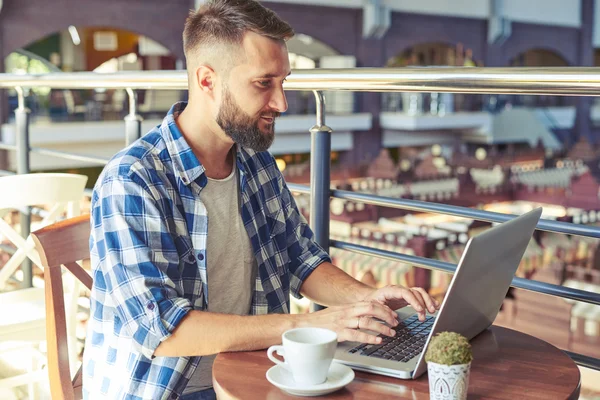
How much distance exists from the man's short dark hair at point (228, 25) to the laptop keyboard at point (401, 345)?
480 mm

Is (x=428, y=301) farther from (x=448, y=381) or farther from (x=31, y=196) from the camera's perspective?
(x=31, y=196)

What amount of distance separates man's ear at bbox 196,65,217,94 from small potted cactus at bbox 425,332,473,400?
59 cm

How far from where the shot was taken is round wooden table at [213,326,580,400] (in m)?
0.90

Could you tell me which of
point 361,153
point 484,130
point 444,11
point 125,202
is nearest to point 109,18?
point 361,153

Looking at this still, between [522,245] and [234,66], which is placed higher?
[234,66]

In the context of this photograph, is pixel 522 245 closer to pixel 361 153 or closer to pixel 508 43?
pixel 361 153

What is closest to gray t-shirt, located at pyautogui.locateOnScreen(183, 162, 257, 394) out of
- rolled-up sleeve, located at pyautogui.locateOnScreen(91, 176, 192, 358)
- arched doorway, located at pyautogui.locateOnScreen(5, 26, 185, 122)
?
rolled-up sleeve, located at pyautogui.locateOnScreen(91, 176, 192, 358)

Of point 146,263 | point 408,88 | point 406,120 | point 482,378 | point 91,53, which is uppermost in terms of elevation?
point 91,53

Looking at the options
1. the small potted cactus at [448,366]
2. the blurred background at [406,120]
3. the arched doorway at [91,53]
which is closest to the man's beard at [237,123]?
the small potted cactus at [448,366]

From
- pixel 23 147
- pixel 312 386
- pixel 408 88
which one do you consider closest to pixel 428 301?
pixel 312 386

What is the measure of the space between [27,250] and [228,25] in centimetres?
84

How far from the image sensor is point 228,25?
3.98 ft

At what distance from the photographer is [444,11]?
15.8 metres

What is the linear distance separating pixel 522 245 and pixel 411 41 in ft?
49.1
